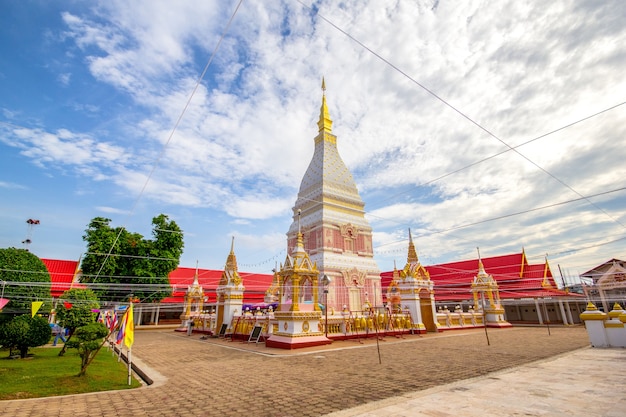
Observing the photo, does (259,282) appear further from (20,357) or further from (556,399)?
(556,399)

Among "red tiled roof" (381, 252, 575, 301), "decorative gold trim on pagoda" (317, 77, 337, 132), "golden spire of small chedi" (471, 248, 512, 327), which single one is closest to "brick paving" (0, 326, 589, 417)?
"golden spire of small chedi" (471, 248, 512, 327)

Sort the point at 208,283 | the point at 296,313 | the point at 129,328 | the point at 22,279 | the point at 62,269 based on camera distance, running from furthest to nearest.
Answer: the point at 208,283, the point at 62,269, the point at 296,313, the point at 22,279, the point at 129,328

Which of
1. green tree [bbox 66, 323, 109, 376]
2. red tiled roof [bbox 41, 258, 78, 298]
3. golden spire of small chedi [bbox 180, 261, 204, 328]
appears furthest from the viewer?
red tiled roof [bbox 41, 258, 78, 298]

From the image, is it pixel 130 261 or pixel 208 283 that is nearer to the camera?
pixel 130 261

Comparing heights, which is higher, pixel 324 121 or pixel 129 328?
pixel 324 121

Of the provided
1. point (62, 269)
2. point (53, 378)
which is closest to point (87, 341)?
point (53, 378)

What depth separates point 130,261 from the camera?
26.3 metres

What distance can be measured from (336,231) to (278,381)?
23296mm

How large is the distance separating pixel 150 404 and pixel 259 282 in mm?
34845

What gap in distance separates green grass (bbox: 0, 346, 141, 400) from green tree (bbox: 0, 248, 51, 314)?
1.74 m

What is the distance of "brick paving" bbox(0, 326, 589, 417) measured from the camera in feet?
16.9

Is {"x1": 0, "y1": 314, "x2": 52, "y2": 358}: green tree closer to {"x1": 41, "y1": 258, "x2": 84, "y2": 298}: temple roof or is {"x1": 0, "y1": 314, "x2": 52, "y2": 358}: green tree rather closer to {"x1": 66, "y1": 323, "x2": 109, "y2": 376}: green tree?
{"x1": 66, "y1": 323, "x2": 109, "y2": 376}: green tree

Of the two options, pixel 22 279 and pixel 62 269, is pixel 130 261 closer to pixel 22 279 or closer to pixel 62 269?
pixel 62 269

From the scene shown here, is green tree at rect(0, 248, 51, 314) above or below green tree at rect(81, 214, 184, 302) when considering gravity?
below
